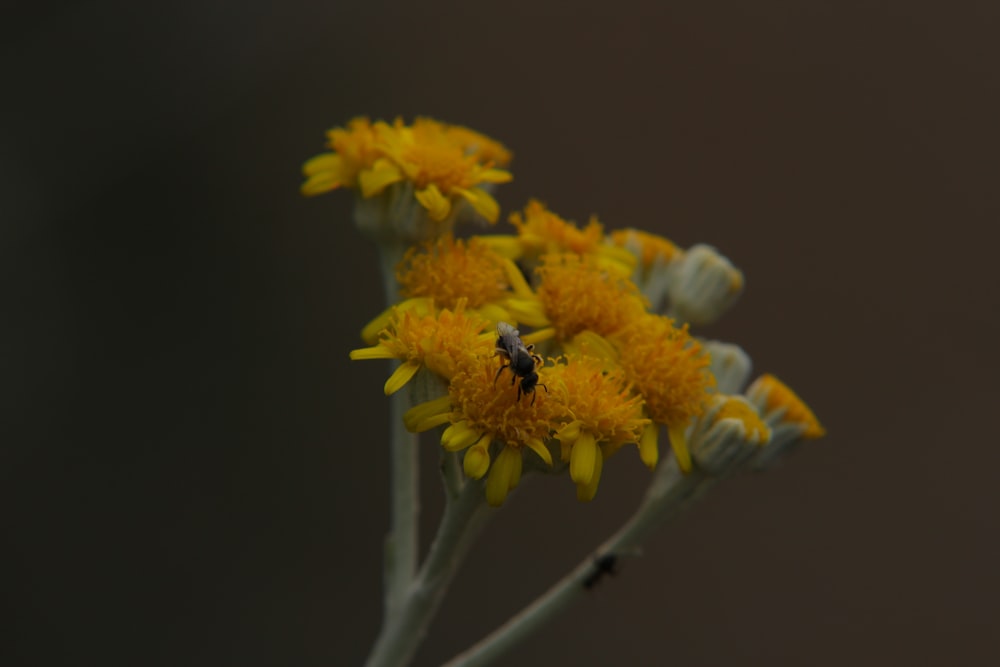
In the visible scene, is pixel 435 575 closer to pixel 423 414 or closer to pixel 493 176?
pixel 423 414

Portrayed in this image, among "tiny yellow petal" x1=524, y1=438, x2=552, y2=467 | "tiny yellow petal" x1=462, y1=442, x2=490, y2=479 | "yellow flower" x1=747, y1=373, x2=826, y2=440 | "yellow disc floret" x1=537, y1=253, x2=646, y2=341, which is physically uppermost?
"yellow disc floret" x1=537, y1=253, x2=646, y2=341

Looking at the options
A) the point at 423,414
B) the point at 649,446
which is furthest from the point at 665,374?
the point at 423,414

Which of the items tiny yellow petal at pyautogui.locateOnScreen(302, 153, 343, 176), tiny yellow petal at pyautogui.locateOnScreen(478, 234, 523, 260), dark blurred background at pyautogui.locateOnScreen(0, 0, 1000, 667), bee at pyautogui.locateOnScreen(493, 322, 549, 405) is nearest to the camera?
bee at pyautogui.locateOnScreen(493, 322, 549, 405)

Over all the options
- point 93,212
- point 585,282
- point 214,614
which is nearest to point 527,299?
point 585,282

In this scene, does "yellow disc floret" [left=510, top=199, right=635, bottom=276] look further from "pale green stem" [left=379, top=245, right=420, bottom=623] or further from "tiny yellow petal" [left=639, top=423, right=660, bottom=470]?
"tiny yellow petal" [left=639, top=423, right=660, bottom=470]

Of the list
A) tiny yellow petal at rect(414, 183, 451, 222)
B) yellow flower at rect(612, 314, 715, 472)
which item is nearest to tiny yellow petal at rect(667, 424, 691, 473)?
yellow flower at rect(612, 314, 715, 472)
